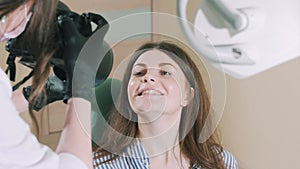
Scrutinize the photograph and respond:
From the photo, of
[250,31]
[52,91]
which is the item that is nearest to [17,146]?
[52,91]

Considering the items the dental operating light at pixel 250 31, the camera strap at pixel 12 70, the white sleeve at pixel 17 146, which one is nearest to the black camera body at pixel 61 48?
the camera strap at pixel 12 70

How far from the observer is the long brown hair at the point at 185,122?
1082 millimetres

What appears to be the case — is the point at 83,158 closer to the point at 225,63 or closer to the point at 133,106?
the point at 133,106

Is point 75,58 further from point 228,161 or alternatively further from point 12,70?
point 228,161

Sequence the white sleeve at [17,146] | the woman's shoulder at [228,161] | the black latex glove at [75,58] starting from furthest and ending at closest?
the woman's shoulder at [228,161], the black latex glove at [75,58], the white sleeve at [17,146]

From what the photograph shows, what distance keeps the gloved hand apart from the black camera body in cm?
1

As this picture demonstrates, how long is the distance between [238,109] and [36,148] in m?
0.62

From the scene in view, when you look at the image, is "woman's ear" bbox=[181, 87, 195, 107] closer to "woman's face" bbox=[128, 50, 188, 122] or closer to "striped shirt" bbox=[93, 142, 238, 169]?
"woman's face" bbox=[128, 50, 188, 122]

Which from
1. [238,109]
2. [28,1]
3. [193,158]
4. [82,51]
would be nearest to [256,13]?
[238,109]

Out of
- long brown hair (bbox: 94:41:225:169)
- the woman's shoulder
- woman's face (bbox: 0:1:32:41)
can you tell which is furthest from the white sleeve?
the woman's shoulder

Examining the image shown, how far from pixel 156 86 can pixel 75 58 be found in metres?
0.17

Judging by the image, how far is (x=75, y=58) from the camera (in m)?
0.97

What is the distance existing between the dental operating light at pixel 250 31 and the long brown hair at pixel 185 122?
0.47 ft

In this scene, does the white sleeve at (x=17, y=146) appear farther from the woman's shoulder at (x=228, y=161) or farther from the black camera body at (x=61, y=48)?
the woman's shoulder at (x=228, y=161)
